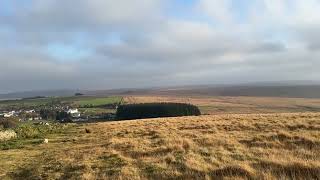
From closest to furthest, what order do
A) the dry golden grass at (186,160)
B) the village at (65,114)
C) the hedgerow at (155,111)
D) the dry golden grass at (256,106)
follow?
the dry golden grass at (186,160), the hedgerow at (155,111), the village at (65,114), the dry golden grass at (256,106)

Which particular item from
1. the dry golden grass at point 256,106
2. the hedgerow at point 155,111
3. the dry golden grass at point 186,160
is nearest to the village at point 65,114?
the hedgerow at point 155,111

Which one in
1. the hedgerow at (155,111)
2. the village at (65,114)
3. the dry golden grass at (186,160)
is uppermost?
the dry golden grass at (186,160)

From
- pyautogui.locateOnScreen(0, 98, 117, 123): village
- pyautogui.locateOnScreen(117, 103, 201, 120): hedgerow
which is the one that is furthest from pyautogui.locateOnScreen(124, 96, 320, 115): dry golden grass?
pyautogui.locateOnScreen(0, 98, 117, 123): village

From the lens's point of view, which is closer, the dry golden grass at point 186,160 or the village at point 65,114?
the dry golden grass at point 186,160

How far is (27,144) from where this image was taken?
26016mm

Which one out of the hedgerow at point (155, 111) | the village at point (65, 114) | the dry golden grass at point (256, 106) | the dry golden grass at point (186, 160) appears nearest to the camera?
the dry golden grass at point (186, 160)

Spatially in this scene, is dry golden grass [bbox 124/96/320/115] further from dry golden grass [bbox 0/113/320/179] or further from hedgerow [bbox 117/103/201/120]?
dry golden grass [bbox 0/113/320/179]

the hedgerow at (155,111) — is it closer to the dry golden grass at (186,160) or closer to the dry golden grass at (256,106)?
the dry golden grass at (256,106)

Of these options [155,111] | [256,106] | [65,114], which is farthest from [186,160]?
[256,106]

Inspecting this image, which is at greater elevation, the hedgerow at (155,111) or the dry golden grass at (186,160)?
the dry golden grass at (186,160)

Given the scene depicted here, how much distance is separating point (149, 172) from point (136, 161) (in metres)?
2.19

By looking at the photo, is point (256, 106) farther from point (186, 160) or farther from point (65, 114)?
point (186, 160)

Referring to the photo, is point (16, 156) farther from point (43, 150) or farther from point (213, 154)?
point (213, 154)

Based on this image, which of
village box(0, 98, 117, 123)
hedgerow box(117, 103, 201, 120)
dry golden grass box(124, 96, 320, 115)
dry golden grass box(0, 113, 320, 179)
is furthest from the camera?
dry golden grass box(124, 96, 320, 115)
